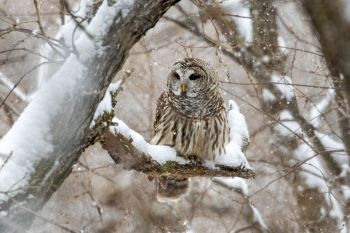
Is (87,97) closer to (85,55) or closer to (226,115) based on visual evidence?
(85,55)

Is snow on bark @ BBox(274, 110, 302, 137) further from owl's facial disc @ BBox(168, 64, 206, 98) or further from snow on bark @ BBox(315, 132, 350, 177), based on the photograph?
owl's facial disc @ BBox(168, 64, 206, 98)

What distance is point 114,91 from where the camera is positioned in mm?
3926

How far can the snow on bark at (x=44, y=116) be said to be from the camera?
121 inches

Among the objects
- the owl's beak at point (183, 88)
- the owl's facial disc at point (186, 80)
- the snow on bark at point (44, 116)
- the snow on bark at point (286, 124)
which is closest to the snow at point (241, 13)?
the snow on bark at point (286, 124)

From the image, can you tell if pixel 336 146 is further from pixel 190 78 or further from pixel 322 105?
pixel 190 78

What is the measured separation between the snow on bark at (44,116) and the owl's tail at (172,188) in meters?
2.29

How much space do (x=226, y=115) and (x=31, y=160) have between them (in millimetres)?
2612

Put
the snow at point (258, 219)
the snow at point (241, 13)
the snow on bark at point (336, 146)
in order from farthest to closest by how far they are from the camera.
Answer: the snow at point (258, 219) → the snow on bark at point (336, 146) → the snow at point (241, 13)

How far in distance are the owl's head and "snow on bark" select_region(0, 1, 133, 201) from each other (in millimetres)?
1832

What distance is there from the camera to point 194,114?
519 centimetres

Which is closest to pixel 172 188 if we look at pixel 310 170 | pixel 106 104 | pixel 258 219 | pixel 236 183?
pixel 106 104

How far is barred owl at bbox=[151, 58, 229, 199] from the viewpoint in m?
5.11

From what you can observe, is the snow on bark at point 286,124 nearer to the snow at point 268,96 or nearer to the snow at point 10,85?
the snow at point 268,96

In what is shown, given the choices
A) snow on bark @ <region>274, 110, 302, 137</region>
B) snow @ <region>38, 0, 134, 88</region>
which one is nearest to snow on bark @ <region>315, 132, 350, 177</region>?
snow on bark @ <region>274, 110, 302, 137</region>
